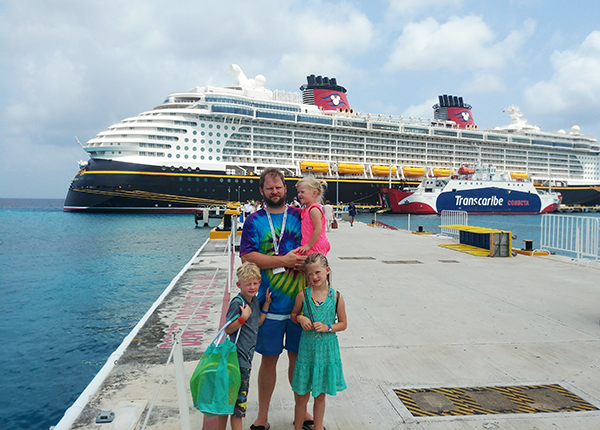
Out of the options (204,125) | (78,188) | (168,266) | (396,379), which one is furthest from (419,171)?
(396,379)

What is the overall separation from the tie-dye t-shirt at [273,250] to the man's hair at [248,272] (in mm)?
132

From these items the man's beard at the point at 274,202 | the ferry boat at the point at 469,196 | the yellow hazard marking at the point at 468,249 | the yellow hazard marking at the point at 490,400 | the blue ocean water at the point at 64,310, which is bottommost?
the blue ocean water at the point at 64,310

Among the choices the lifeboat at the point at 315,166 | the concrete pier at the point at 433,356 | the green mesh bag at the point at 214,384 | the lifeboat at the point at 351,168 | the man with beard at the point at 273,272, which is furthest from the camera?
the lifeboat at the point at 351,168

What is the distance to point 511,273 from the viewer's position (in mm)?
8812

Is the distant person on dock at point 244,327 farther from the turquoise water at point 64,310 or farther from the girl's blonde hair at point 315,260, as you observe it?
the turquoise water at point 64,310

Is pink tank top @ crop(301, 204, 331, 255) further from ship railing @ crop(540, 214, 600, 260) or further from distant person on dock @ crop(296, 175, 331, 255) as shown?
ship railing @ crop(540, 214, 600, 260)

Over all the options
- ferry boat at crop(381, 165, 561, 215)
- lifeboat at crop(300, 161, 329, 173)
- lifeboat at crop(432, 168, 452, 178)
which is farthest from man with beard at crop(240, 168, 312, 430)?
lifeboat at crop(432, 168, 452, 178)

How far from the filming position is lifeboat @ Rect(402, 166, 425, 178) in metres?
56.6

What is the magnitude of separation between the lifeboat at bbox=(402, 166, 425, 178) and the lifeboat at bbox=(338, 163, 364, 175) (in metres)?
6.31

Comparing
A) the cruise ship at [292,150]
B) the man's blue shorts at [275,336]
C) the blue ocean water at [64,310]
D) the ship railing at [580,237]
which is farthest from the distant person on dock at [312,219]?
the cruise ship at [292,150]

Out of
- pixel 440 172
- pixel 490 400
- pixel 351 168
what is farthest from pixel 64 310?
pixel 440 172

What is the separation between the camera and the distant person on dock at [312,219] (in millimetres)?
2918

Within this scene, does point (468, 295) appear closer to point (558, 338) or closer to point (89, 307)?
point (558, 338)

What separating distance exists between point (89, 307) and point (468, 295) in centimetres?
741
